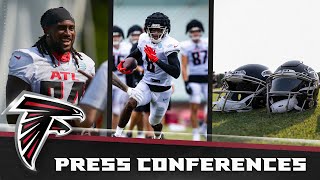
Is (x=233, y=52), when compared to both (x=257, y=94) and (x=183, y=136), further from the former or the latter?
(x=183, y=136)

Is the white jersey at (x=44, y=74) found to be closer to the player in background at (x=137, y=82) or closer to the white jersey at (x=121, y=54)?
the white jersey at (x=121, y=54)

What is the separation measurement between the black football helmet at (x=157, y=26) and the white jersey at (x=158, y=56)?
3 cm

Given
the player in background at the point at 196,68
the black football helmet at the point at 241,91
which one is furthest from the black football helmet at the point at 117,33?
the black football helmet at the point at 241,91

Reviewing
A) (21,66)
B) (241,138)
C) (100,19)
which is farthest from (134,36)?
(241,138)

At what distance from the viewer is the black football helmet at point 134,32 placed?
3785 mm

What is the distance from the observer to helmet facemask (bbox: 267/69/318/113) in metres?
3.75

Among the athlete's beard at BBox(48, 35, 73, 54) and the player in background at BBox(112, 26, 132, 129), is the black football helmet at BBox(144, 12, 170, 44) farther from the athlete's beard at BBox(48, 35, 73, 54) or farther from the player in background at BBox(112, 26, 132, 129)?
the athlete's beard at BBox(48, 35, 73, 54)

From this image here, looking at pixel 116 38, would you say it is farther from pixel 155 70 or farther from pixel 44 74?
pixel 44 74

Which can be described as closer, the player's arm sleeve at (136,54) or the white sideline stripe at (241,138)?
the white sideline stripe at (241,138)

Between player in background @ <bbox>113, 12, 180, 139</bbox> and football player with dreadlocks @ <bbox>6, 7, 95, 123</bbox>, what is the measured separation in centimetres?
29

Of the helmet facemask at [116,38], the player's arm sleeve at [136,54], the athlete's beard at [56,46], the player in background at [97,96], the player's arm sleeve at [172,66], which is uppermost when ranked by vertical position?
the helmet facemask at [116,38]

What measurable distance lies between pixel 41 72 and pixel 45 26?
30 centimetres

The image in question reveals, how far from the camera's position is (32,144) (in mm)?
3766

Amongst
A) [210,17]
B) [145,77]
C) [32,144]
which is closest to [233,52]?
[210,17]
